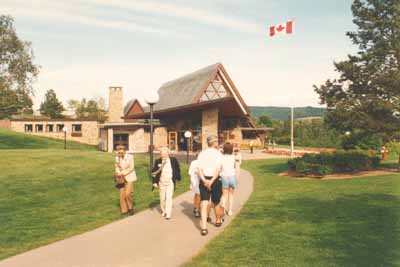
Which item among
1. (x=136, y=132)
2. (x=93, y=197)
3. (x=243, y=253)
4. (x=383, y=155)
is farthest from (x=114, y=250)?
(x=136, y=132)

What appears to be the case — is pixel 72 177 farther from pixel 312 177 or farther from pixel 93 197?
pixel 312 177

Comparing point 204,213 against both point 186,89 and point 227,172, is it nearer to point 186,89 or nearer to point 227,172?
point 227,172

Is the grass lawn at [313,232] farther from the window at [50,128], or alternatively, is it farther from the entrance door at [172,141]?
the window at [50,128]

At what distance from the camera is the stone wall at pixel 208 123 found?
3353 centimetres

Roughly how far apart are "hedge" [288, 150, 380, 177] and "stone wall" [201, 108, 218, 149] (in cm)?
1588

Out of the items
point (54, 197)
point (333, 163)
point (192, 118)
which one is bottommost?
point (54, 197)

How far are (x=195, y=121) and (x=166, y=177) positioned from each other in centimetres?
2657

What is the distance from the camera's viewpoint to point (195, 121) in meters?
35.3

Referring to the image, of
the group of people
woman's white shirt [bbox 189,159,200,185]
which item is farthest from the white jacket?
woman's white shirt [bbox 189,159,200,185]

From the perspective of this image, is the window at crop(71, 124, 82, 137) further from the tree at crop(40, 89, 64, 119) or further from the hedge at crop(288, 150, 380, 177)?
the hedge at crop(288, 150, 380, 177)

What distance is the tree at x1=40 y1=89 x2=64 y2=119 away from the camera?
2751 inches

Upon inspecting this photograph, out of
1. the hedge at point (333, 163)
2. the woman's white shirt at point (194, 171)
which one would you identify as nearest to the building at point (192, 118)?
the hedge at point (333, 163)

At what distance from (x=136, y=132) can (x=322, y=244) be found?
33.0 metres

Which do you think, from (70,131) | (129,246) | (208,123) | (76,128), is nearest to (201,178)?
(129,246)
